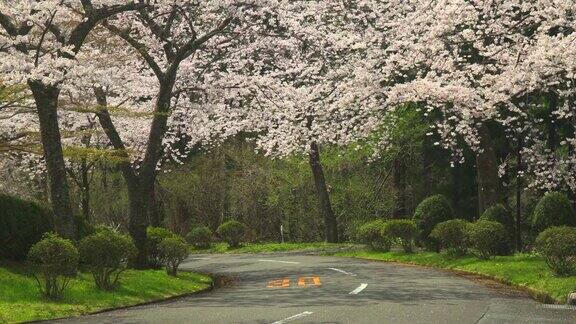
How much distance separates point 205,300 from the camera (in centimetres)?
1661

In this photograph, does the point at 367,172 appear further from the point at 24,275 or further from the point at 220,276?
the point at 24,275

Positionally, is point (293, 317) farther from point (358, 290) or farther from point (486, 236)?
point (486, 236)

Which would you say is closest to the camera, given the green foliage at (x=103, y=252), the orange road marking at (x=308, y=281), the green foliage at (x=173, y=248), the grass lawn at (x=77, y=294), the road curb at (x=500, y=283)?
the grass lawn at (x=77, y=294)

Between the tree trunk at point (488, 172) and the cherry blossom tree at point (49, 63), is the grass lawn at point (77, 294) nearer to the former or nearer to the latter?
the cherry blossom tree at point (49, 63)

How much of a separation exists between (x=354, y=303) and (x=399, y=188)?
87.0ft

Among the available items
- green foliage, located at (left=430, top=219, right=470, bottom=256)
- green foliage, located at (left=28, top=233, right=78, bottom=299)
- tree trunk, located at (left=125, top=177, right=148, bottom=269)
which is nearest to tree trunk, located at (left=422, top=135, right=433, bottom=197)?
green foliage, located at (left=430, top=219, right=470, bottom=256)

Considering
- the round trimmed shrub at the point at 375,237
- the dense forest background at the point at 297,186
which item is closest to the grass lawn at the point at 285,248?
the round trimmed shrub at the point at 375,237

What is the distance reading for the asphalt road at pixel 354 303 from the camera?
12.0 metres

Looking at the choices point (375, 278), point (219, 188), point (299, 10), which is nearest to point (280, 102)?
point (299, 10)

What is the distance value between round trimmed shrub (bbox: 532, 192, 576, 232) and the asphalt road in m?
3.84

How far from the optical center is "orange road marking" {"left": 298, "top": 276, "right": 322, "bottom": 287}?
763 inches

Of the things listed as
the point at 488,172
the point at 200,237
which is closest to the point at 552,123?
the point at 488,172

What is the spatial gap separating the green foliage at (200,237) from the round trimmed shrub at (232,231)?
997 mm

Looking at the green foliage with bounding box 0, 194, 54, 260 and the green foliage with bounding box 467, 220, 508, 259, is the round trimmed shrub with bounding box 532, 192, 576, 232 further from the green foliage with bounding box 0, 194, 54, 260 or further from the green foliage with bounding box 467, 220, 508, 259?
the green foliage with bounding box 0, 194, 54, 260
